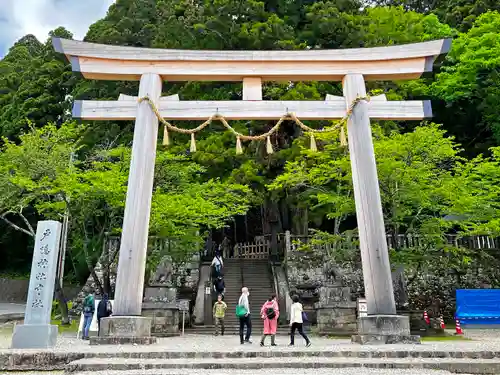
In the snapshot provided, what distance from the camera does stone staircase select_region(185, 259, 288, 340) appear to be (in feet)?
49.2

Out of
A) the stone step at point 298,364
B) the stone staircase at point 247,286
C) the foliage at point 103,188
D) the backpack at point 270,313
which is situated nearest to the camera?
the stone step at point 298,364

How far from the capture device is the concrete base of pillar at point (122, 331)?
884cm

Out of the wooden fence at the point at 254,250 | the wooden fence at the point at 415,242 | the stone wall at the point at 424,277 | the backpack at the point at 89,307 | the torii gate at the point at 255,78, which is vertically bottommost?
the backpack at the point at 89,307

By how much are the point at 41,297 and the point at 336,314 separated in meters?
8.49

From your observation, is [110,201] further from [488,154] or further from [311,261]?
[488,154]

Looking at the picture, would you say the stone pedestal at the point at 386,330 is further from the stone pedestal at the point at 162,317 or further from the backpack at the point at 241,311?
the stone pedestal at the point at 162,317

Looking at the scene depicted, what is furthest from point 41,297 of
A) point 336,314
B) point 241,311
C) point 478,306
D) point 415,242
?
point 478,306

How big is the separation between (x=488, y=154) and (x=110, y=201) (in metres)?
18.5

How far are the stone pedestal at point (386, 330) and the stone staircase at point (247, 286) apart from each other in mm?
5622

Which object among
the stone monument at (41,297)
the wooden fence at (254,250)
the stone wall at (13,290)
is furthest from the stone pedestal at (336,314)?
the stone wall at (13,290)

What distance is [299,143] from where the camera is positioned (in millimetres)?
16922

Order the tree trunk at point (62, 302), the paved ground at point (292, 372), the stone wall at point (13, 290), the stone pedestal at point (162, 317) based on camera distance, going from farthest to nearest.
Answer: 1. the stone wall at point (13, 290)
2. the tree trunk at point (62, 302)
3. the stone pedestal at point (162, 317)
4. the paved ground at point (292, 372)

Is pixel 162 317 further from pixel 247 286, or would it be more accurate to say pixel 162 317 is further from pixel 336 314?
pixel 247 286

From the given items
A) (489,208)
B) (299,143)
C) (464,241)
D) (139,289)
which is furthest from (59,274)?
(464,241)
